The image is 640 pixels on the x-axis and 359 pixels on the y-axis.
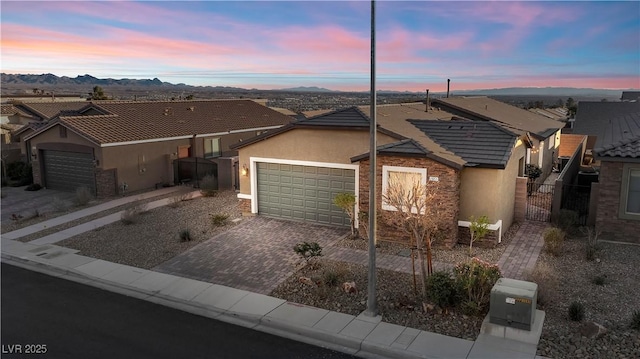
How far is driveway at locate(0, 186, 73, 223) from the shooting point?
23609mm

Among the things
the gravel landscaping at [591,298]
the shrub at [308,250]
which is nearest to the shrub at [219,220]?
the shrub at [308,250]

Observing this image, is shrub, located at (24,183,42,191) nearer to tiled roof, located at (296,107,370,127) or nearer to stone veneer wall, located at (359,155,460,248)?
tiled roof, located at (296,107,370,127)

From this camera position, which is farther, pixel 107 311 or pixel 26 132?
pixel 26 132

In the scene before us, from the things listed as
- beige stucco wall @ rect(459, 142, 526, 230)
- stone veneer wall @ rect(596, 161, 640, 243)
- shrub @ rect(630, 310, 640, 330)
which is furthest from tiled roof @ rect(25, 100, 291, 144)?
shrub @ rect(630, 310, 640, 330)

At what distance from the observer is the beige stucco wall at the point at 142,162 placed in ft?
87.2

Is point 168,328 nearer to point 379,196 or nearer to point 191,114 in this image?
point 379,196

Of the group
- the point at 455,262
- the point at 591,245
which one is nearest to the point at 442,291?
the point at 455,262

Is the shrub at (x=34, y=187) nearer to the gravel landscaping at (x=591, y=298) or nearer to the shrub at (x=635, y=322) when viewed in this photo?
the gravel landscaping at (x=591, y=298)

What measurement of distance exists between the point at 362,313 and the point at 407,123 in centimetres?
1100

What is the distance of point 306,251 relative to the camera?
14844 mm

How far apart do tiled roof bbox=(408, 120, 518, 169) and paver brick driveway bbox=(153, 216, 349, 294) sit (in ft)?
16.3

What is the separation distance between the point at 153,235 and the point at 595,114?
38.6 metres

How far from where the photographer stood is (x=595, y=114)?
4334 centimetres

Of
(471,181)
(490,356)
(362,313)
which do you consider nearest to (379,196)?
(471,181)
